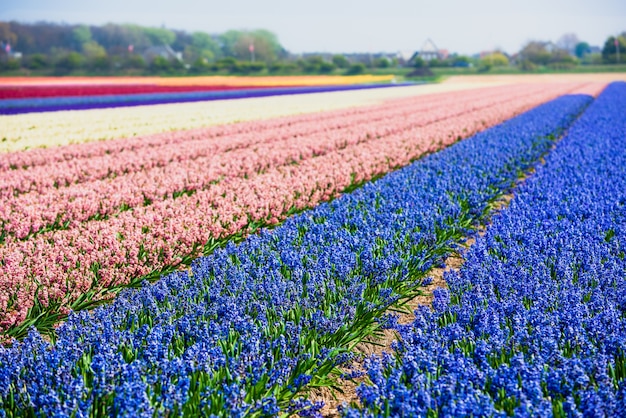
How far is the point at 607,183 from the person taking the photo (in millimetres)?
9531

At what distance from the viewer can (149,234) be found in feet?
23.6

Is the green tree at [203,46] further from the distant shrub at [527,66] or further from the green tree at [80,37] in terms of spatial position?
the distant shrub at [527,66]

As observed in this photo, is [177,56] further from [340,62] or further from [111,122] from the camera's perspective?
[111,122]

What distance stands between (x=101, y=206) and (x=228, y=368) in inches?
231

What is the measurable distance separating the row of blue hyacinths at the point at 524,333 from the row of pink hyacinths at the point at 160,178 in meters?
5.48

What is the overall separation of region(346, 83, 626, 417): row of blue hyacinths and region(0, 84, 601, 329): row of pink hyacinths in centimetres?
321

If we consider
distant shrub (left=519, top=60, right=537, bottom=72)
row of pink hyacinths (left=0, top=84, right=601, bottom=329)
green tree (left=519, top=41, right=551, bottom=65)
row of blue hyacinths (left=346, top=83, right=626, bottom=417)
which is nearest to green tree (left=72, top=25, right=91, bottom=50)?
distant shrub (left=519, top=60, right=537, bottom=72)

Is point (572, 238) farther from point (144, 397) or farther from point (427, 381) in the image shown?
point (144, 397)

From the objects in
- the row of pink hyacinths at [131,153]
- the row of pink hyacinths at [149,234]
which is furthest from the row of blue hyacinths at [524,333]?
the row of pink hyacinths at [131,153]

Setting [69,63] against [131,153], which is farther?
[69,63]

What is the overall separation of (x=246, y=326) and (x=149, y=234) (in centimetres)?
318

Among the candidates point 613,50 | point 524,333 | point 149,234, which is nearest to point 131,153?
point 149,234

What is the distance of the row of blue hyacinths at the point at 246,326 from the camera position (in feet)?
11.6

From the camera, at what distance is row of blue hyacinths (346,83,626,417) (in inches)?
133
